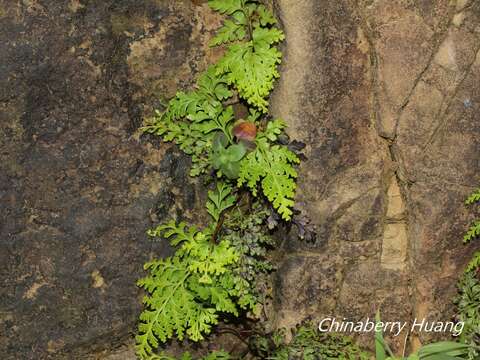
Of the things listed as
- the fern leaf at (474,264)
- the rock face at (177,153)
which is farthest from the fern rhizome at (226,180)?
the fern leaf at (474,264)

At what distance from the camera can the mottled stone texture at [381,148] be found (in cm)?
439

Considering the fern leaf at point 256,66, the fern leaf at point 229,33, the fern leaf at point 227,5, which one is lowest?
the fern leaf at point 256,66

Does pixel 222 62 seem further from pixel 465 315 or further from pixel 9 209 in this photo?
pixel 465 315

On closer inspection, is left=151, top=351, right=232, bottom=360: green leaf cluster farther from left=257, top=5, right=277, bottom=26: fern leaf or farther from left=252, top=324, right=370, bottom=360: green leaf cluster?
left=257, top=5, right=277, bottom=26: fern leaf

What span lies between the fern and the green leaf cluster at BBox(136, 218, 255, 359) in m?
0.46

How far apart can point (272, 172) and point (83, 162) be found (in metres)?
1.44

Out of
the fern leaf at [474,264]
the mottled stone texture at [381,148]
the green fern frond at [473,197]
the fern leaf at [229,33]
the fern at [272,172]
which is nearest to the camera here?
the fern at [272,172]

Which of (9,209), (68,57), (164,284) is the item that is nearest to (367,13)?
(68,57)

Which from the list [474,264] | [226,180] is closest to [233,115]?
[226,180]

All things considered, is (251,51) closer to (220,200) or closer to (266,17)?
(266,17)

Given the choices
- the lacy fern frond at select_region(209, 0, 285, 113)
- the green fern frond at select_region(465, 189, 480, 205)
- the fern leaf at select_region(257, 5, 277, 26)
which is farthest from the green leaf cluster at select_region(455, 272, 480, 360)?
the fern leaf at select_region(257, 5, 277, 26)

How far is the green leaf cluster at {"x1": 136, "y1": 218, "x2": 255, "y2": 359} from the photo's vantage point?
4.47 m

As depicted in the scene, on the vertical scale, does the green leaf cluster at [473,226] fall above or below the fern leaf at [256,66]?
below

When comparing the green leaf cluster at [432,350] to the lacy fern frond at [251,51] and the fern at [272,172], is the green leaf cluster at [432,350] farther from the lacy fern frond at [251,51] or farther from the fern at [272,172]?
the lacy fern frond at [251,51]
